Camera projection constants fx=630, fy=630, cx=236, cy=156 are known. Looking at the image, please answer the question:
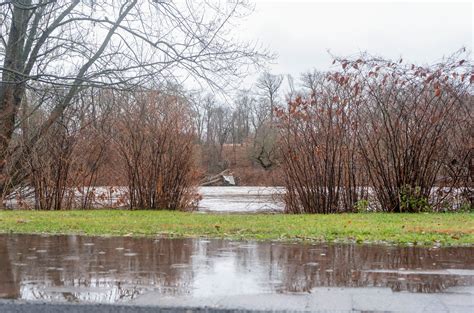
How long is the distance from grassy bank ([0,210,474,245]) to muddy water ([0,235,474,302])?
0.82m

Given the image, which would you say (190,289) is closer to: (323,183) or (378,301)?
(378,301)

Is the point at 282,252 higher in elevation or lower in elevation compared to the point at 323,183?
lower

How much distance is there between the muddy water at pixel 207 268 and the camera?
6.35 m

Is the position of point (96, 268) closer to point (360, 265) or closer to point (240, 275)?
point (240, 275)

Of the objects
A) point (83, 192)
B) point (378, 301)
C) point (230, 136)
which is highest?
point (230, 136)

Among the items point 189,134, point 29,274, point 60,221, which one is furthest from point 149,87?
point 29,274

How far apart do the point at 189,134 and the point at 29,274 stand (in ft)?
36.0

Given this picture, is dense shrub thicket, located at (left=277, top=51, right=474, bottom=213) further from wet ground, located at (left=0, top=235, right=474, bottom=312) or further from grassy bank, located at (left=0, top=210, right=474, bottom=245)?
wet ground, located at (left=0, top=235, right=474, bottom=312)

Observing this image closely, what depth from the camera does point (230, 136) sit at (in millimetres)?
73438

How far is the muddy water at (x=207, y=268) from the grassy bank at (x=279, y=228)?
82 centimetres

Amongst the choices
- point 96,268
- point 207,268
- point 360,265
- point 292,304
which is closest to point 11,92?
point 96,268

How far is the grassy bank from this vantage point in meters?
9.85

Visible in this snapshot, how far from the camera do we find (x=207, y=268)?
24.5ft

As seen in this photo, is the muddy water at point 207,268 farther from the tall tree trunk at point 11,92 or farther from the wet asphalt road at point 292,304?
the tall tree trunk at point 11,92
